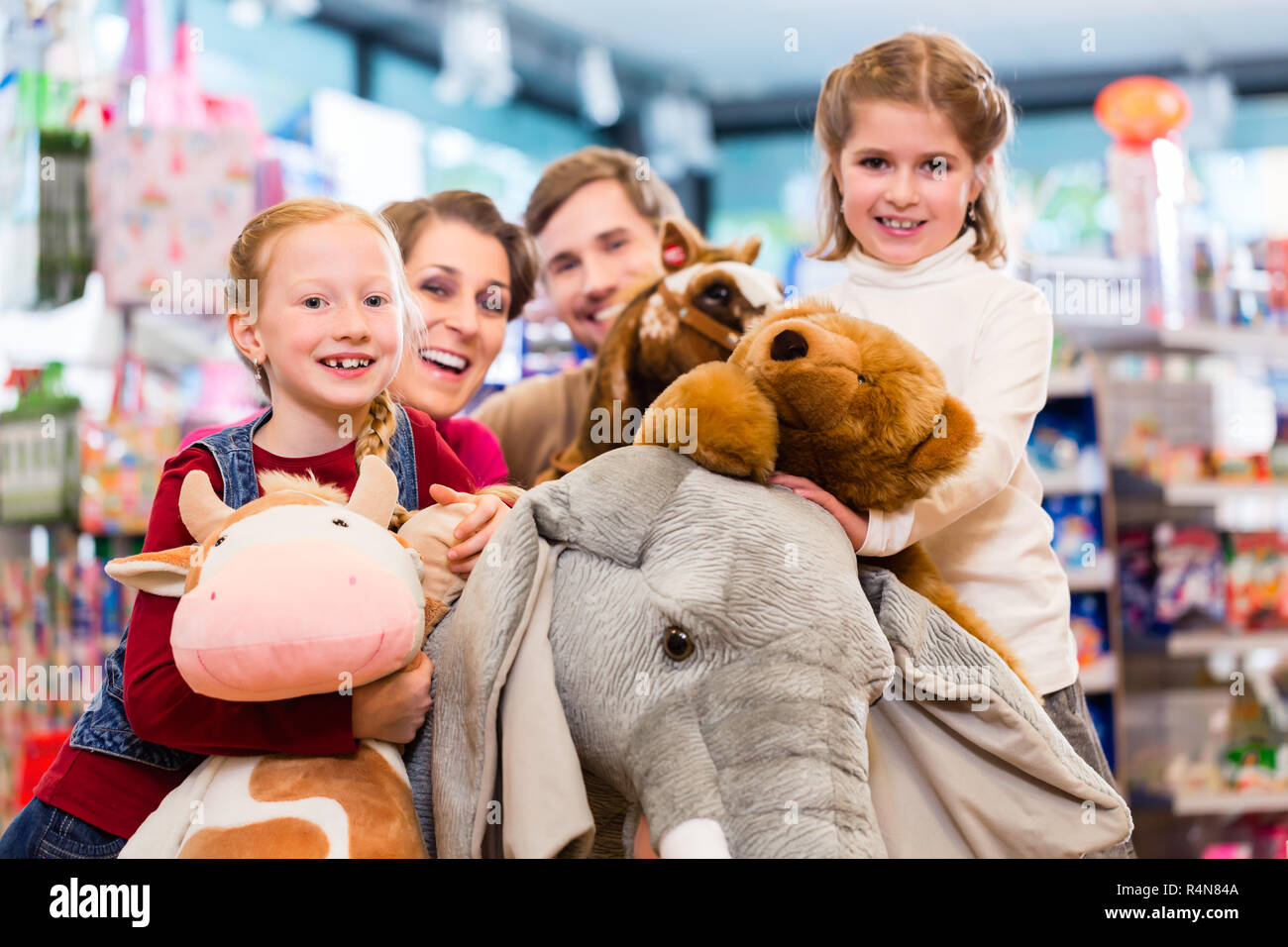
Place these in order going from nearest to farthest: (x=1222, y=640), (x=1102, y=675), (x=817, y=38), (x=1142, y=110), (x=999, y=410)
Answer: (x=999, y=410) → (x=1102, y=675) → (x=1222, y=640) → (x=1142, y=110) → (x=817, y=38)

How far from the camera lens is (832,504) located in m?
1.11

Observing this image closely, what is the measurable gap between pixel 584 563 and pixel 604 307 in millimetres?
1150

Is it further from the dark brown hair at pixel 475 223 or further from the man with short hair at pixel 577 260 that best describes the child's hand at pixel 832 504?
the man with short hair at pixel 577 260

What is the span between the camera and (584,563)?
1060 millimetres

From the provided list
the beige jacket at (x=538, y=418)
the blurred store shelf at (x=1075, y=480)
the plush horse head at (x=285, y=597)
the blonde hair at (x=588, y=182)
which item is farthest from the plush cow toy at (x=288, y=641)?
the blurred store shelf at (x=1075, y=480)

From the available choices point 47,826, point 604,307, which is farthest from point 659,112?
point 47,826

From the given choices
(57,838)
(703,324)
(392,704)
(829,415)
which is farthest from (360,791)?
(703,324)

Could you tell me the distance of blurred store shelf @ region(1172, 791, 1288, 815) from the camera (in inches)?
146

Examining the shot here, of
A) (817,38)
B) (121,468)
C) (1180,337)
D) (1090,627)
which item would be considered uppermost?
(817,38)

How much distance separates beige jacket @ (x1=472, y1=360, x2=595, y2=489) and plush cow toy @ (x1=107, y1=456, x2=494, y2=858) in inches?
39.4

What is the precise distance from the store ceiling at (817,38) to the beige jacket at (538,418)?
4387mm

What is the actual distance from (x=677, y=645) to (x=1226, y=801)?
11.0ft

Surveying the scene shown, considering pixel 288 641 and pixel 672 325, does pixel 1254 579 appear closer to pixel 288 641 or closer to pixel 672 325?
pixel 672 325
